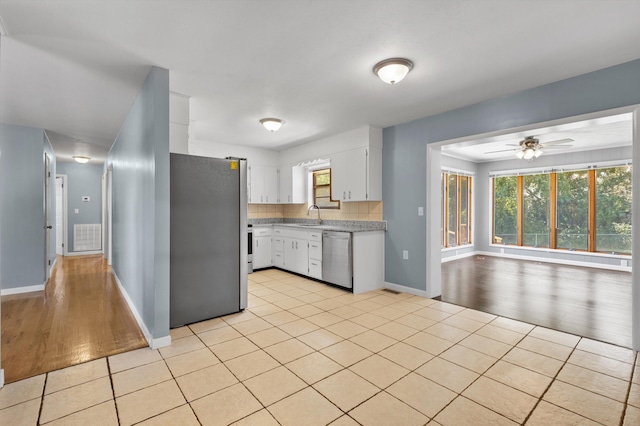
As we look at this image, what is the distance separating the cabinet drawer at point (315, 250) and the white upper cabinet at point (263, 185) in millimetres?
1879

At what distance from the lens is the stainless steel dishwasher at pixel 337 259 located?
15.4ft

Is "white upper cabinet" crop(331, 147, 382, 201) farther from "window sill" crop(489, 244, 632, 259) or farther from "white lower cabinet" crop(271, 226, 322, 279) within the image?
"window sill" crop(489, 244, 632, 259)

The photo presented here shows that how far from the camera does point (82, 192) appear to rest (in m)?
8.38

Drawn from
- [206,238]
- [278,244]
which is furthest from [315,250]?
[206,238]

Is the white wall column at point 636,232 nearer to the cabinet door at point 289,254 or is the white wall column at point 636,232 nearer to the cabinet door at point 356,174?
the cabinet door at point 356,174

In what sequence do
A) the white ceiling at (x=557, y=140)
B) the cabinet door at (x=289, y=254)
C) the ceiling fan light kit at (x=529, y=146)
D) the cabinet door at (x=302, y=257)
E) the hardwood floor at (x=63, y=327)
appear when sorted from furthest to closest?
the cabinet door at (x=289, y=254) → the cabinet door at (x=302, y=257) → the ceiling fan light kit at (x=529, y=146) → the white ceiling at (x=557, y=140) → the hardwood floor at (x=63, y=327)

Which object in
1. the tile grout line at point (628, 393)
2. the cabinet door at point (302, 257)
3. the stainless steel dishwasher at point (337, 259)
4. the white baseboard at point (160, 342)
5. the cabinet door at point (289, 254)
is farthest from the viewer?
the cabinet door at point (289, 254)

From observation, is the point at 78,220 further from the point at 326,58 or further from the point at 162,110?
the point at 326,58

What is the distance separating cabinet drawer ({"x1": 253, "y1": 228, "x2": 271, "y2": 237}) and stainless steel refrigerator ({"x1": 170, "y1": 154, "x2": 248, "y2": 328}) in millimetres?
2405

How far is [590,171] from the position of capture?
6.86 metres

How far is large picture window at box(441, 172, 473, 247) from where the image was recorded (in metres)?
7.72

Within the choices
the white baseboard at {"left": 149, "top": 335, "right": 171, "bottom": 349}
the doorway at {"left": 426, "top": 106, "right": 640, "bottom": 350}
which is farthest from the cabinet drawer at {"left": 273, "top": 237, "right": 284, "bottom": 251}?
the white baseboard at {"left": 149, "top": 335, "right": 171, "bottom": 349}

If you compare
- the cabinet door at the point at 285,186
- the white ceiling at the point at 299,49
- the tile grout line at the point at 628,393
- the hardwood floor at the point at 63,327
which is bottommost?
the tile grout line at the point at 628,393

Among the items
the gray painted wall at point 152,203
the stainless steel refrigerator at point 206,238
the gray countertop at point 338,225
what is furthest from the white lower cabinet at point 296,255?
the gray painted wall at point 152,203
